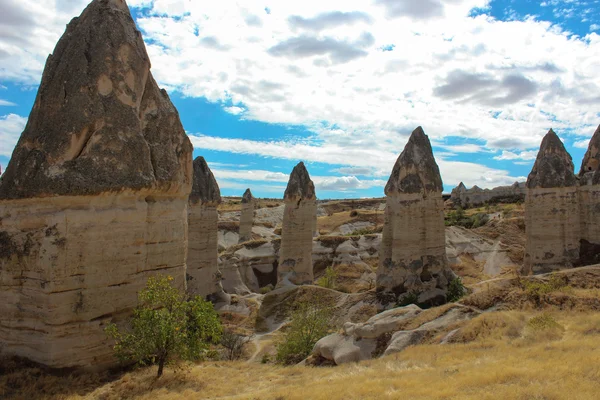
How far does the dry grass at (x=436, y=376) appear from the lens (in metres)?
7.58

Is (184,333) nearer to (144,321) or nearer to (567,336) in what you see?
(144,321)

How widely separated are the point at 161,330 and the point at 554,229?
22583mm

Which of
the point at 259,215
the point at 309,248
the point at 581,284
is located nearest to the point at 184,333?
the point at 581,284

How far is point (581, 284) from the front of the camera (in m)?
15.5

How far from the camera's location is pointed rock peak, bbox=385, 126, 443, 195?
22.5 m

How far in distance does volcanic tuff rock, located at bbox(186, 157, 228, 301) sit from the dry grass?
1422 centimetres

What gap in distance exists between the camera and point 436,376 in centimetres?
869

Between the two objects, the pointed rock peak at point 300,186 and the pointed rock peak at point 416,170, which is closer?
the pointed rock peak at point 416,170

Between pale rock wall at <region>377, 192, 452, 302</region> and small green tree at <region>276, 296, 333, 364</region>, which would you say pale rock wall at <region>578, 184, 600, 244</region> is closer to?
pale rock wall at <region>377, 192, 452, 302</region>

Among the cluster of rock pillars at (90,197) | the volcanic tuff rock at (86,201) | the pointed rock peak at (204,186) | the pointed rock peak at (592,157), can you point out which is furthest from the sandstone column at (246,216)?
the volcanic tuff rock at (86,201)

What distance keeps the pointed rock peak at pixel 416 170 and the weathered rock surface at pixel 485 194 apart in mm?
45285

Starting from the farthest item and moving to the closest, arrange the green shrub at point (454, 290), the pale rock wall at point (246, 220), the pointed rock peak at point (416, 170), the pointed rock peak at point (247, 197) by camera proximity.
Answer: the pointed rock peak at point (247, 197) < the pale rock wall at point (246, 220) < the pointed rock peak at point (416, 170) < the green shrub at point (454, 290)

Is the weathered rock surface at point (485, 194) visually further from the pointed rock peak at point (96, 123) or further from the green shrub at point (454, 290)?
the pointed rock peak at point (96, 123)

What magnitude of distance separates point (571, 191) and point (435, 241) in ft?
29.3
